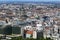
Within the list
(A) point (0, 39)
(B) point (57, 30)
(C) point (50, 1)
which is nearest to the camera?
(A) point (0, 39)

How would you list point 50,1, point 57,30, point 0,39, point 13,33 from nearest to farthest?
point 0,39
point 13,33
point 57,30
point 50,1

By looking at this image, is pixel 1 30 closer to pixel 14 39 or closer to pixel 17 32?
pixel 17 32

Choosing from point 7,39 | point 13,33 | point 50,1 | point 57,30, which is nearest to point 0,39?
point 7,39

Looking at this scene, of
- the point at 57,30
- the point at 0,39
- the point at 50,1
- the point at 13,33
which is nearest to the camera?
the point at 0,39

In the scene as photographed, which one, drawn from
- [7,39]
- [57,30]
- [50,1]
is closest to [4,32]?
[7,39]

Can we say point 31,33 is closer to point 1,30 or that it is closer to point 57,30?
point 1,30

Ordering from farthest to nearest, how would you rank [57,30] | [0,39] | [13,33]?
[57,30], [13,33], [0,39]

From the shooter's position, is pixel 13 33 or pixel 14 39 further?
pixel 13 33

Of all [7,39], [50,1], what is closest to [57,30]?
[7,39]

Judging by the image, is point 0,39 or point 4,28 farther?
point 4,28
